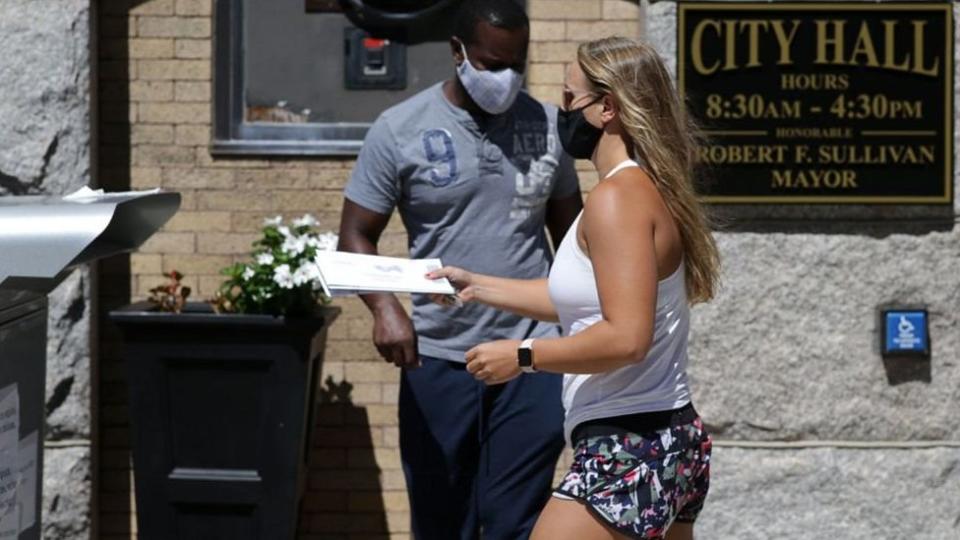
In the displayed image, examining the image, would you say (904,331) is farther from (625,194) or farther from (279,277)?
(625,194)

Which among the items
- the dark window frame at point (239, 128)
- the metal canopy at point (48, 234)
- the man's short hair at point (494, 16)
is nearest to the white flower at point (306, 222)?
the dark window frame at point (239, 128)

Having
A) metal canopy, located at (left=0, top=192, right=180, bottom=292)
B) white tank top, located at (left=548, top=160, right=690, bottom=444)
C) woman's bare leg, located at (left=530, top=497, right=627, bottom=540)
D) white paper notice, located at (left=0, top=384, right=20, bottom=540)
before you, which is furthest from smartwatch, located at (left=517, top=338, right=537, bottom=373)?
white paper notice, located at (left=0, top=384, right=20, bottom=540)

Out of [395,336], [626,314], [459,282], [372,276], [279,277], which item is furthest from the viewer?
[279,277]

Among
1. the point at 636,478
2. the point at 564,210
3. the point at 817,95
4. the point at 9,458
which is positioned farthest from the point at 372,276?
the point at 817,95

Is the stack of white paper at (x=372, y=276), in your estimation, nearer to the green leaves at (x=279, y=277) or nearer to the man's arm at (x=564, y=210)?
the man's arm at (x=564, y=210)

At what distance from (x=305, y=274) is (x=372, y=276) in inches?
53.9

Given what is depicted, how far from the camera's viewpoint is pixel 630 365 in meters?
3.85

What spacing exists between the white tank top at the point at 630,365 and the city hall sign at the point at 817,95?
7.54ft

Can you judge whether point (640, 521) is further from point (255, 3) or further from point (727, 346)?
point (255, 3)

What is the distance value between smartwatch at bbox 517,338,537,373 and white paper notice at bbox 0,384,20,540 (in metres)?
1.10

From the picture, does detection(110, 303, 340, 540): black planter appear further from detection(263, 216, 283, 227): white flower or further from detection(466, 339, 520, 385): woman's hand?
detection(466, 339, 520, 385): woman's hand

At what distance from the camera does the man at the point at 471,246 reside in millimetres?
5098

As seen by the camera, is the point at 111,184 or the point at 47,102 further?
the point at 111,184

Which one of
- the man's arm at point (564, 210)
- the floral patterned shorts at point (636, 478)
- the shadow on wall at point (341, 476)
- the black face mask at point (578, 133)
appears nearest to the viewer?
the floral patterned shorts at point (636, 478)
